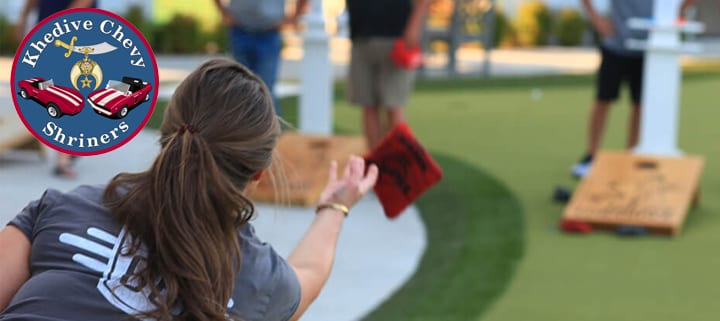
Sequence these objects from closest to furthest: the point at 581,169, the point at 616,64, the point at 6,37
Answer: the point at 616,64 < the point at 581,169 < the point at 6,37

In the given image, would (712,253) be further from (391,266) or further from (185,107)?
(185,107)

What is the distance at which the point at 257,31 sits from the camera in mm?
7250

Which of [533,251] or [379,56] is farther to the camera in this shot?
[379,56]

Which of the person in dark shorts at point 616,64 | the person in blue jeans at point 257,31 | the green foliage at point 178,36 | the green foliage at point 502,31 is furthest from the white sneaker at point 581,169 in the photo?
the green foliage at point 502,31

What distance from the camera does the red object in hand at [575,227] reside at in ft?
20.4

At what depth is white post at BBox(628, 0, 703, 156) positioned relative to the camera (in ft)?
22.6

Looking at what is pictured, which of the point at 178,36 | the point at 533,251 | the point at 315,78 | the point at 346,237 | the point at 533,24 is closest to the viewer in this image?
the point at 533,251

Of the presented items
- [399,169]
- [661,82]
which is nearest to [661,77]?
[661,82]

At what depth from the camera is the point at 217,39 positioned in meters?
21.0

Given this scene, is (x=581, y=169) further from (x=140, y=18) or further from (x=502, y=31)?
(x=502, y=31)

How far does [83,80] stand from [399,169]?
1.12 m

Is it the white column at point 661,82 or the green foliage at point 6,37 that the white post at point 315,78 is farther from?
the green foliage at point 6,37

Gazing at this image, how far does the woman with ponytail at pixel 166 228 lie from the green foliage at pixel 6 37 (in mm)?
13490

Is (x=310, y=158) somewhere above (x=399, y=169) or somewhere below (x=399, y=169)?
below
